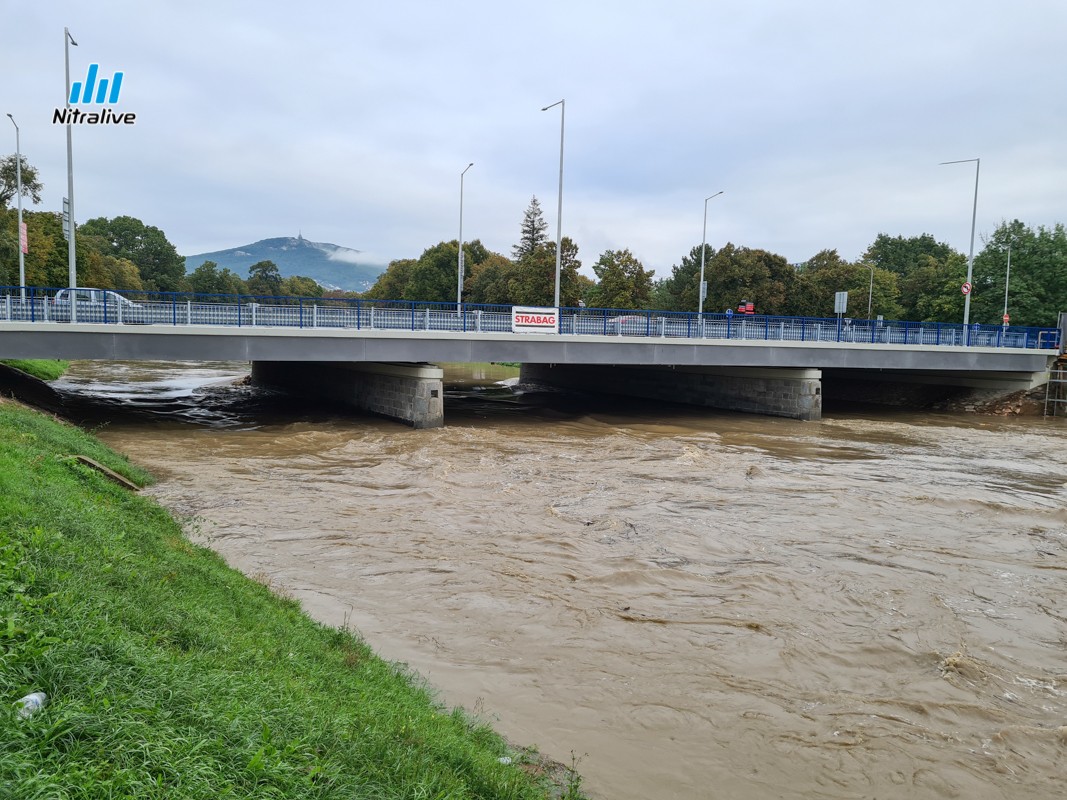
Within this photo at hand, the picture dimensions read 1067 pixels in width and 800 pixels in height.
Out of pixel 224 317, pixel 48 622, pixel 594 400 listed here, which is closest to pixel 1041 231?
pixel 594 400

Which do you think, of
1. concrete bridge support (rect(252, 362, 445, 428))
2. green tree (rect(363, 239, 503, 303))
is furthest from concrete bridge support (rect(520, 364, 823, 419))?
green tree (rect(363, 239, 503, 303))

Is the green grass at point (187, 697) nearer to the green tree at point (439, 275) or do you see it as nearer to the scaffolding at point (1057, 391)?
the scaffolding at point (1057, 391)

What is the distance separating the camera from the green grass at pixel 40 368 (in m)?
37.3

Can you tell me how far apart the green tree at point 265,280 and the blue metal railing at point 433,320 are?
13177 centimetres

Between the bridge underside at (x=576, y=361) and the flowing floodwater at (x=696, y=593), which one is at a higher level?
the bridge underside at (x=576, y=361)

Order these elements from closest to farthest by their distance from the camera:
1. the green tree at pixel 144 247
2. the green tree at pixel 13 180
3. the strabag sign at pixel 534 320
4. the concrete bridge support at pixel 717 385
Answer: the strabag sign at pixel 534 320 → the concrete bridge support at pixel 717 385 → the green tree at pixel 13 180 → the green tree at pixel 144 247

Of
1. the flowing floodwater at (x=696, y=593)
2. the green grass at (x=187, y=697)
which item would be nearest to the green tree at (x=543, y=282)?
the flowing floodwater at (x=696, y=593)

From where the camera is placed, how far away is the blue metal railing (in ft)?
82.2

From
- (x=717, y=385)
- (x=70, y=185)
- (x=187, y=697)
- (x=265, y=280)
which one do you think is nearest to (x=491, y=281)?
(x=717, y=385)

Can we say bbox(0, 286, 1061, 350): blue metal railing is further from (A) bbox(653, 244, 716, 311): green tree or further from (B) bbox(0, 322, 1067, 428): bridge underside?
(A) bbox(653, 244, 716, 311): green tree

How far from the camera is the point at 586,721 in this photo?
7.43m

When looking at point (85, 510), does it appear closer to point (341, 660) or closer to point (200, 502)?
point (341, 660)

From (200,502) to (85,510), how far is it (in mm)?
6363

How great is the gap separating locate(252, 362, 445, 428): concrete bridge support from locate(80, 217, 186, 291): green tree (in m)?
98.8
